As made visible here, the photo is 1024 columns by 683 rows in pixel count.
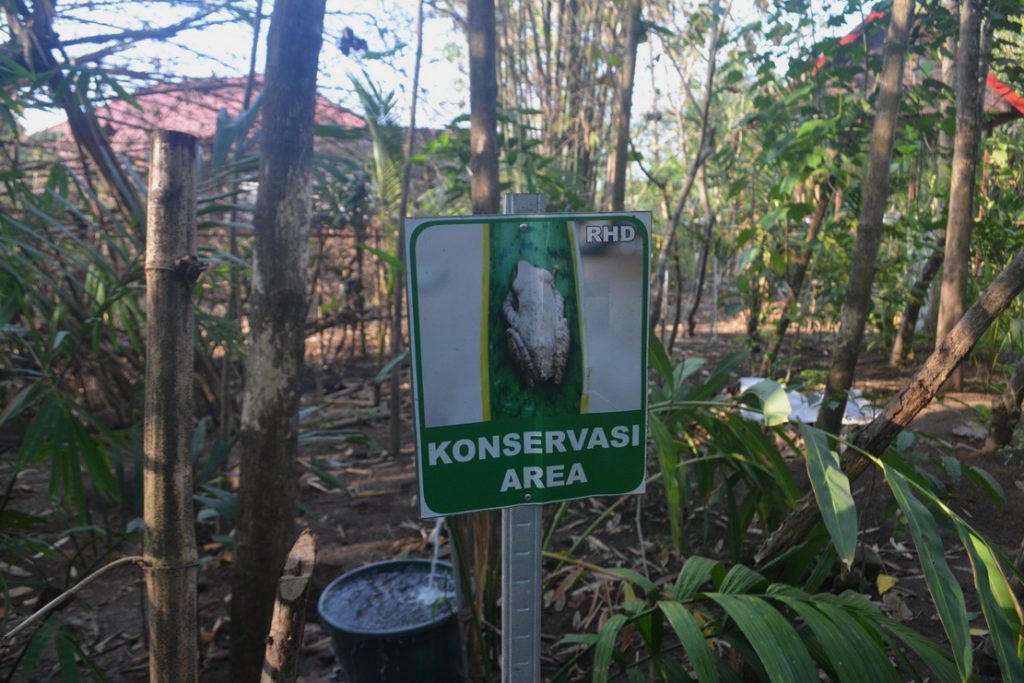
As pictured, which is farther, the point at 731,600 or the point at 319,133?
the point at 319,133

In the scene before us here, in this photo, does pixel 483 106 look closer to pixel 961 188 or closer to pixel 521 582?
pixel 521 582

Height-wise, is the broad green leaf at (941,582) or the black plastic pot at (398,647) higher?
the broad green leaf at (941,582)

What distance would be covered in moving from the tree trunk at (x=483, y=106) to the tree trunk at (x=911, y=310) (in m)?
3.39

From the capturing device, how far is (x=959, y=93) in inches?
105

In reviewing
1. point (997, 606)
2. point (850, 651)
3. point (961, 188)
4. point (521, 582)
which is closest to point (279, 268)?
point (521, 582)

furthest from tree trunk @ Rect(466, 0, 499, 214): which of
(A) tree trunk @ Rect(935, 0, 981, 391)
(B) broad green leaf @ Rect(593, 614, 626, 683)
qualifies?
(A) tree trunk @ Rect(935, 0, 981, 391)

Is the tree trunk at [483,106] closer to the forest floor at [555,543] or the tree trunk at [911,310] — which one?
the forest floor at [555,543]

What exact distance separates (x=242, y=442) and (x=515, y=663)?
1.07 metres

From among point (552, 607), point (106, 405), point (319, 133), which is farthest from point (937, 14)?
point (106, 405)

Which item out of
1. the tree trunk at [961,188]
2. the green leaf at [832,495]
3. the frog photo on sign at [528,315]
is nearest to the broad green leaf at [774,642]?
the green leaf at [832,495]

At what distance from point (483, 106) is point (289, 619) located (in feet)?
5.03

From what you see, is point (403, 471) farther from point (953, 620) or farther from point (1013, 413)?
point (953, 620)

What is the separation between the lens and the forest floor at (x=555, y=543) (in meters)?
2.48

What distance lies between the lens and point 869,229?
2.29 metres
